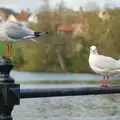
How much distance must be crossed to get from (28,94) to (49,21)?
7.72 metres

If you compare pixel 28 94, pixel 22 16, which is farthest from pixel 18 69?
pixel 28 94

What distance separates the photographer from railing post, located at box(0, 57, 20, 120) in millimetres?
890

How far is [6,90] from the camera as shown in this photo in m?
0.89

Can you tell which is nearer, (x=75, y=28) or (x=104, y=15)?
(x=104, y=15)

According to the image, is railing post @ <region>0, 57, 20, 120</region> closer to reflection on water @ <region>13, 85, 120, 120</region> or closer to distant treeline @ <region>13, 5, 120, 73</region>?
reflection on water @ <region>13, 85, 120, 120</region>

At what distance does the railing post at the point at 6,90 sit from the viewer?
0.89m

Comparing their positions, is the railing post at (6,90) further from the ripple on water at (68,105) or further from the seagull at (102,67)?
the seagull at (102,67)

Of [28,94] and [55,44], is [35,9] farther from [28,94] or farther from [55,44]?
[28,94]

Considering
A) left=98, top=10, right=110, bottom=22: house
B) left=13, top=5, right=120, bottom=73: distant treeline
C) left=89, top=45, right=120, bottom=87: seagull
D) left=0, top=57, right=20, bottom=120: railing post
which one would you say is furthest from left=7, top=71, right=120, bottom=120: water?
left=98, top=10, right=110, bottom=22: house

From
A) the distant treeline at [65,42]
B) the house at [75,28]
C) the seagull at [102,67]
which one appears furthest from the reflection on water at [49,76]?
the seagull at [102,67]

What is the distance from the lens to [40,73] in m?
7.97

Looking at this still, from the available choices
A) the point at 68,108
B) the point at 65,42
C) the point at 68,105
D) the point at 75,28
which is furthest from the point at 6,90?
the point at 75,28

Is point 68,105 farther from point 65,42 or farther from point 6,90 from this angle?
point 65,42

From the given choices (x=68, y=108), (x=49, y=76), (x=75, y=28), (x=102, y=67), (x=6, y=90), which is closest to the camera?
(x=6, y=90)
